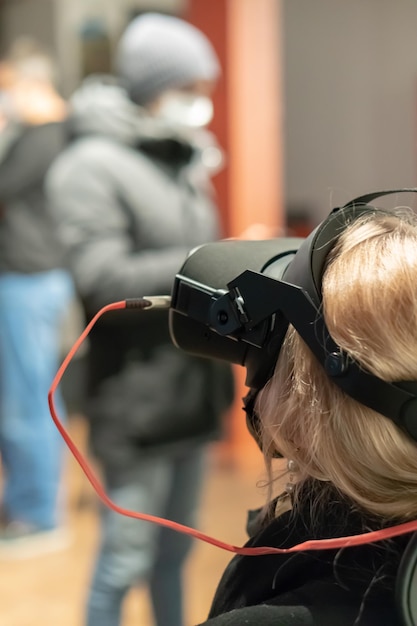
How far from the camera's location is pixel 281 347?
75 centimetres

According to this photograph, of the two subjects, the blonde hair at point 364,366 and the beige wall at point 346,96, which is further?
the beige wall at point 346,96

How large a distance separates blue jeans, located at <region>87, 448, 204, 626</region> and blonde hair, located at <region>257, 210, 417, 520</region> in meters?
0.94

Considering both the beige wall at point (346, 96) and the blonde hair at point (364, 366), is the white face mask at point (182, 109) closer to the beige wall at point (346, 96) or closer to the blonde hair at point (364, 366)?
the blonde hair at point (364, 366)

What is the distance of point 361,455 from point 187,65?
1.38 metres

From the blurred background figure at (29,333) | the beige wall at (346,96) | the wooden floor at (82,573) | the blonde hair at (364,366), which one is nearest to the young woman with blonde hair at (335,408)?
the blonde hair at (364,366)

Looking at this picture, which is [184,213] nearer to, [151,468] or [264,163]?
[151,468]

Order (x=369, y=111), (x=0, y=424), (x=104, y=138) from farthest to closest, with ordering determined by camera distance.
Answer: (x=369, y=111), (x=0, y=424), (x=104, y=138)

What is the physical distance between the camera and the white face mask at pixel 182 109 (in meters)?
1.91

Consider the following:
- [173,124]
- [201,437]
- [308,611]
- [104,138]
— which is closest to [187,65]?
[173,124]

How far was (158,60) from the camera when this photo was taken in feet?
6.18

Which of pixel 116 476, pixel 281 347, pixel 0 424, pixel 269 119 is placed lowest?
pixel 0 424

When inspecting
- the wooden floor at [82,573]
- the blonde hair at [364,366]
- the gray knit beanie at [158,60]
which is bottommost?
the wooden floor at [82,573]

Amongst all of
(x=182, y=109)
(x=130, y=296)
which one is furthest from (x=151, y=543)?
(x=182, y=109)

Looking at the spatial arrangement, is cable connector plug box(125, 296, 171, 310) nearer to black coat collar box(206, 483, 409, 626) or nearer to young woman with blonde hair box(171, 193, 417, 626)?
young woman with blonde hair box(171, 193, 417, 626)
